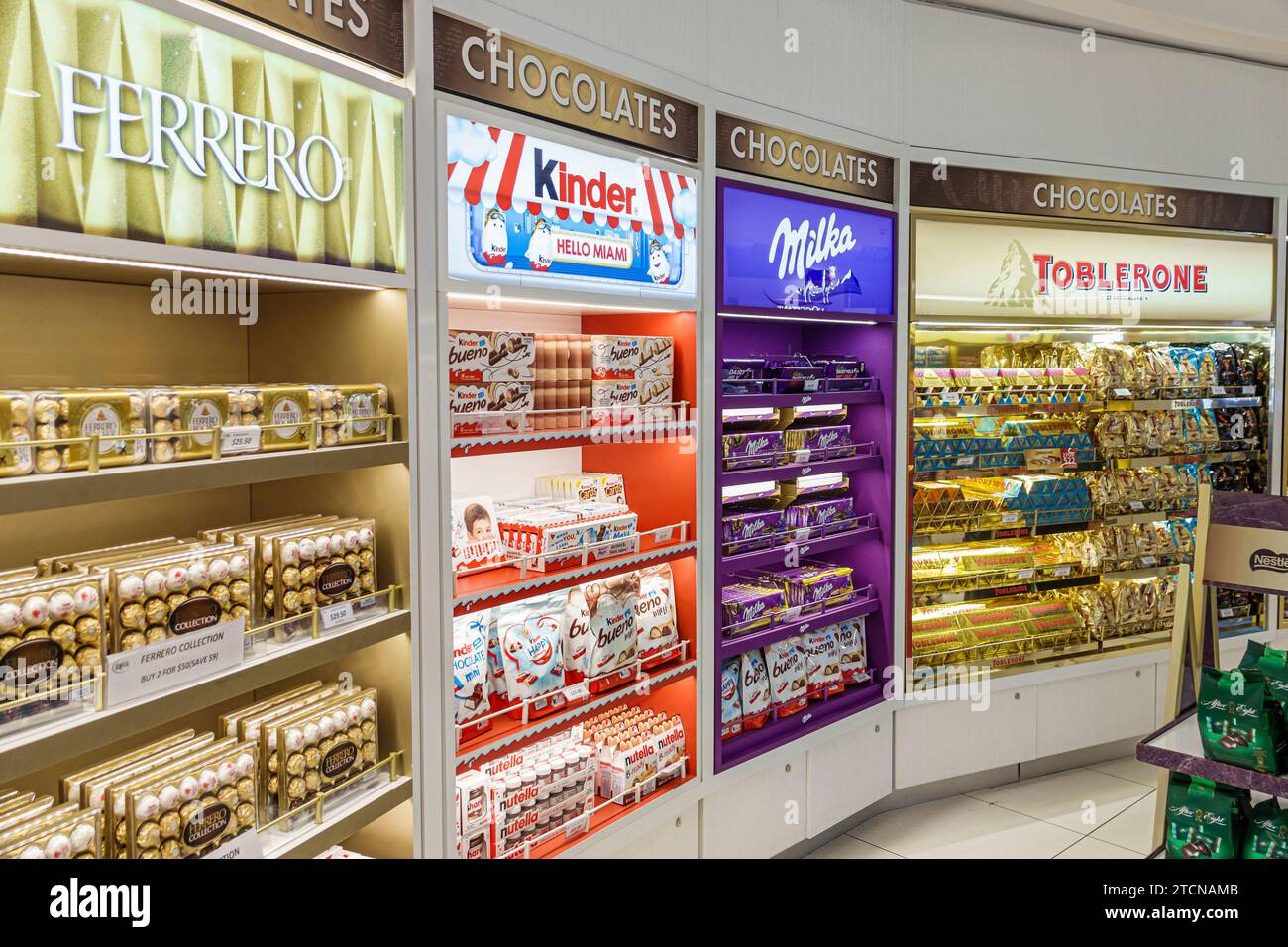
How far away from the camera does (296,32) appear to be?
6.47 ft

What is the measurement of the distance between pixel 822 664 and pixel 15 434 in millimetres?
3070

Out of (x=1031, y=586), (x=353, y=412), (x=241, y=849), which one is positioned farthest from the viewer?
(x=1031, y=586)

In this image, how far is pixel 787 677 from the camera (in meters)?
3.72

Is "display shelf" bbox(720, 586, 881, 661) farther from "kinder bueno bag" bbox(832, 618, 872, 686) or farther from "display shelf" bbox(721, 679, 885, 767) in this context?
"display shelf" bbox(721, 679, 885, 767)

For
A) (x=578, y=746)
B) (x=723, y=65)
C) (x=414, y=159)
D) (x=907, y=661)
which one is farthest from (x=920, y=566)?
(x=414, y=159)

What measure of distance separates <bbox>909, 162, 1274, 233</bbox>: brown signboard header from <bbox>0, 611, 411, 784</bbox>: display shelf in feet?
9.91

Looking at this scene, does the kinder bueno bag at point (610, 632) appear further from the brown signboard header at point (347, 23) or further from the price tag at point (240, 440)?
the brown signboard header at point (347, 23)

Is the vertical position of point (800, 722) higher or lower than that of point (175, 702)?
lower

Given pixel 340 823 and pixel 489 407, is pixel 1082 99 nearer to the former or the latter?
pixel 489 407

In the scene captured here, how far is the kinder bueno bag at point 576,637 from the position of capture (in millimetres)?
2963

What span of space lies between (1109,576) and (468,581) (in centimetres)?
357

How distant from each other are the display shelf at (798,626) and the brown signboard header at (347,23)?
222 cm

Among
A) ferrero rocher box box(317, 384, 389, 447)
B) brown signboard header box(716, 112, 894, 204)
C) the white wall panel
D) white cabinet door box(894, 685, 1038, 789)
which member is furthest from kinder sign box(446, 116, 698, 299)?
white cabinet door box(894, 685, 1038, 789)

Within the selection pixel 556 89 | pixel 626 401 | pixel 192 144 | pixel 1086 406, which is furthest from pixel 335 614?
pixel 1086 406
